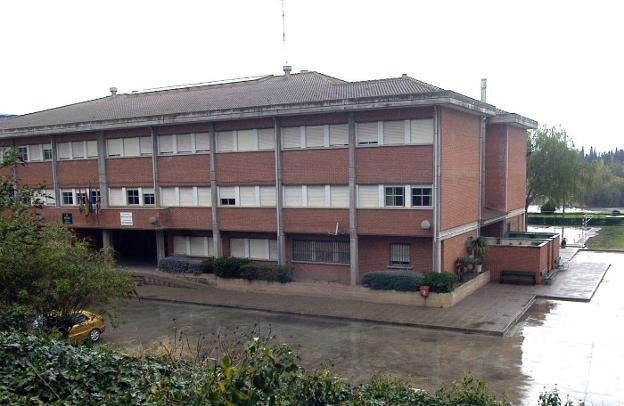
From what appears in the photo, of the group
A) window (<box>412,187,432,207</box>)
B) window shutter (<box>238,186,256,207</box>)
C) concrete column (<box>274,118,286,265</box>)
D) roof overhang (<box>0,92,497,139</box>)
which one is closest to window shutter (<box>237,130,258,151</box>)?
roof overhang (<box>0,92,497,139</box>)

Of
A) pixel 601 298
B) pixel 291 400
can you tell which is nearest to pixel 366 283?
pixel 601 298

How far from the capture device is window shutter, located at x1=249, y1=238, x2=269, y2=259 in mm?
29844

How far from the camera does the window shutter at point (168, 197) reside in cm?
3148

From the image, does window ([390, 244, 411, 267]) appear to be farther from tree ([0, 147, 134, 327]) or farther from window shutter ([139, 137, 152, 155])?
window shutter ([139, 137, 152, 155])

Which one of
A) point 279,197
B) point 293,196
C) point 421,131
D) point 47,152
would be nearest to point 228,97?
point 279,197

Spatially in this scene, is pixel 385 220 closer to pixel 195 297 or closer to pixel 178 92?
pixel 195 297

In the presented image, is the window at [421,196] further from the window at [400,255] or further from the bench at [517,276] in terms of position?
the bench at [517,276]

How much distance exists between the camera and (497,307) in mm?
23188

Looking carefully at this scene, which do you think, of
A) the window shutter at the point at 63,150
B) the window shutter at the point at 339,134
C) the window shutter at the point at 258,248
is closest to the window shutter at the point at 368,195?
the window shutter at the point at 339,134

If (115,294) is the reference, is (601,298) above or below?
below

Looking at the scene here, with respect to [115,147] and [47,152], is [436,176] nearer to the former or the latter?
[115,147]

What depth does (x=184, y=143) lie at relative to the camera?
1214 inches

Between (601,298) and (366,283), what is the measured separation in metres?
10.4

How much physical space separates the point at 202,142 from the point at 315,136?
688 centimetres
